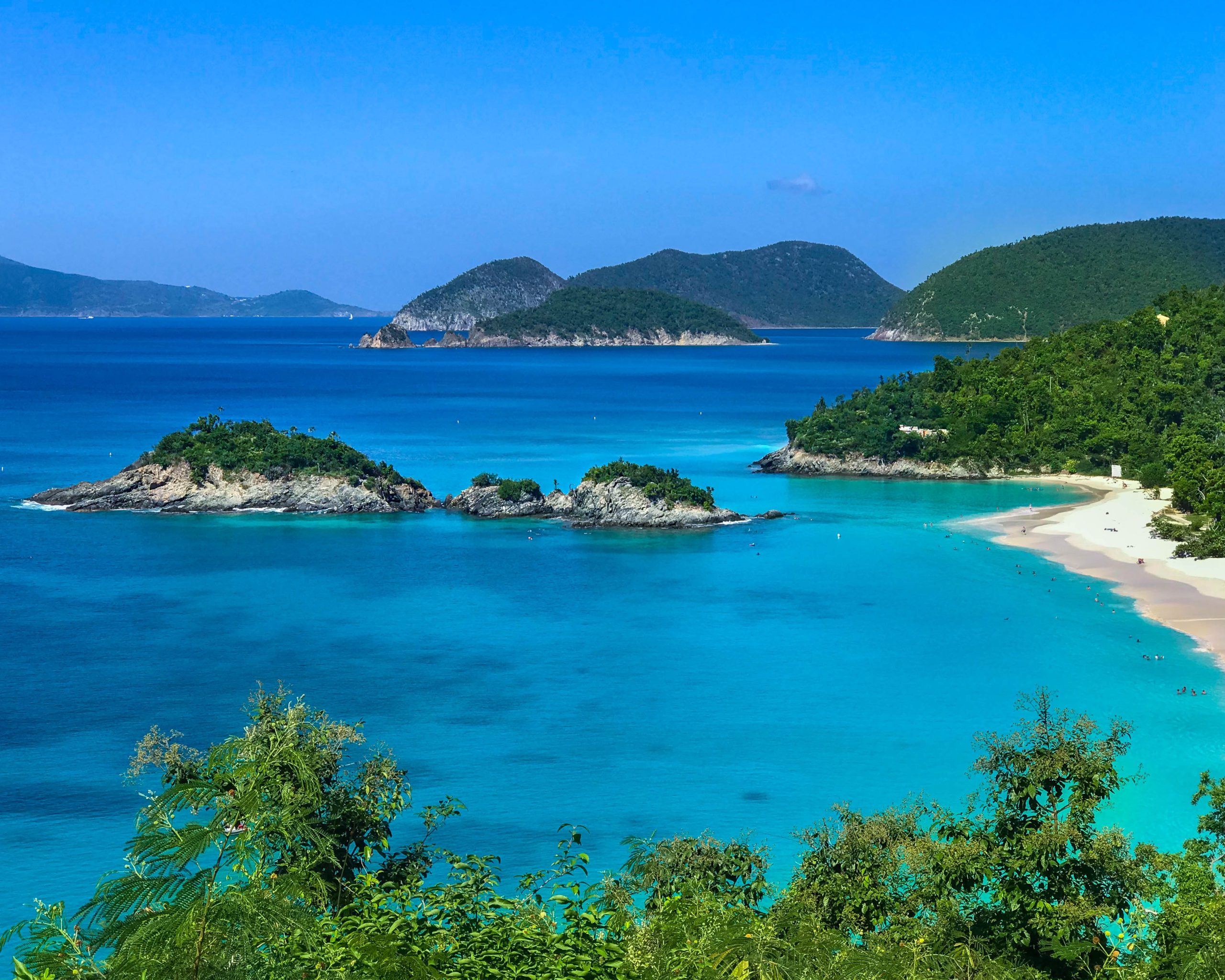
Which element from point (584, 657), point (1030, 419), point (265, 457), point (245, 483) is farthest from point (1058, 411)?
point (584, 657)

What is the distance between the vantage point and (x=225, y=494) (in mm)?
54219

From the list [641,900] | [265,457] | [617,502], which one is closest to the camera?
[641,900]

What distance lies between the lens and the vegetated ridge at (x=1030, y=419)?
6512cm

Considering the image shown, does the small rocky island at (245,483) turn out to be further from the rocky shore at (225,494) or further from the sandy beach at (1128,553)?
the sandy beach at (1128,553)

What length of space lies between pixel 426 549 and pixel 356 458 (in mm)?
10728

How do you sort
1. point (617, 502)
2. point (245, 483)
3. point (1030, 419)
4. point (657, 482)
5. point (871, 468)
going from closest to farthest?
point (617, 502), point (657, 482), point (245, 483), point (871, 468), point (1030, 419)

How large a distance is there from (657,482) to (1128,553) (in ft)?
62.6

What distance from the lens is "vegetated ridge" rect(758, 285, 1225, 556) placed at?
6512cm

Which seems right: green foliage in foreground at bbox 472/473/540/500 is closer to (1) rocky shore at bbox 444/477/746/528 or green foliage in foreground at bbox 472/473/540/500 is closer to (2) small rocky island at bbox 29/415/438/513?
(1) rocky shore at bbox 444/477/746/528

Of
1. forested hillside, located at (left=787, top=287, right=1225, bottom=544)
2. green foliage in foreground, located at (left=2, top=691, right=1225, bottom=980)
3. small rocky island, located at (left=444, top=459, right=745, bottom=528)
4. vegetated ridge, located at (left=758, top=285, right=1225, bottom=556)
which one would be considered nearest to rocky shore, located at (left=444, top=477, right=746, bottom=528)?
small rocky island, located at (left=444, top=459, right=745, bottom=528)

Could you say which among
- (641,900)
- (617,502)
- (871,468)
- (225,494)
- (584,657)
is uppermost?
(871,468)

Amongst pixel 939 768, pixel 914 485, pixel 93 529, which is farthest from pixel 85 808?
pixel 914 485

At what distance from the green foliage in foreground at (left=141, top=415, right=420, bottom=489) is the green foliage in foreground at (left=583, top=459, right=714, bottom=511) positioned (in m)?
9.72

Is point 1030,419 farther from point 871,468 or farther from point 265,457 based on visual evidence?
point 265,457
